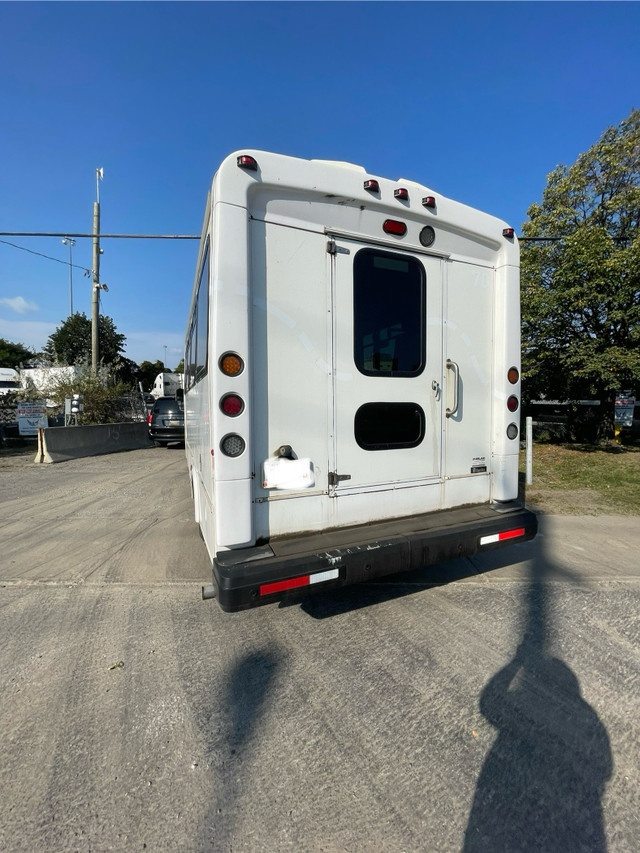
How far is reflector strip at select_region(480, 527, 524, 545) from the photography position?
124 inches

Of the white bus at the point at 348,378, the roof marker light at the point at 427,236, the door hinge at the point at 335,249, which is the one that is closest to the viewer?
the white bus at the point at 348,378

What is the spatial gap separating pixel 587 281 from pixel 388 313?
1001cm

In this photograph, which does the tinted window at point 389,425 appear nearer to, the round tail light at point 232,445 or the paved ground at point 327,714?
the round tail light at point 232,445

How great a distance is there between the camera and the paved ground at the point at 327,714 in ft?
5.54

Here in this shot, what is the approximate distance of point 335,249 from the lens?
9.46 ft

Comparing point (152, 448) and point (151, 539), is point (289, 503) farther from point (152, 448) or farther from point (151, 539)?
point (152, 448)

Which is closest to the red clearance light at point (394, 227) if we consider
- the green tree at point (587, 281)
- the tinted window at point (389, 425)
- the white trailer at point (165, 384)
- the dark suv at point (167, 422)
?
the tinted window at point (389, 425)

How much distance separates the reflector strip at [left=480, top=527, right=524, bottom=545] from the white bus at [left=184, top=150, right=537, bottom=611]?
0.05 feet

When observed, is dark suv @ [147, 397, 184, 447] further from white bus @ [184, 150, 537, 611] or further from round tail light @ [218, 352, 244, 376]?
round tail light @ [218, 352, 244, 376]

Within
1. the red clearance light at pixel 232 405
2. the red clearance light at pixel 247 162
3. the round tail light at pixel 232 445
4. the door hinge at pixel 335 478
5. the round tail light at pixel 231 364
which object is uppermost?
the red clearance light at pixel 247 162

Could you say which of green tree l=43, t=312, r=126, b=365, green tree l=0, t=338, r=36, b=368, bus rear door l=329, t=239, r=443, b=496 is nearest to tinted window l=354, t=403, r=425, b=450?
bus rear door l=329, t=239, r=443, b=496

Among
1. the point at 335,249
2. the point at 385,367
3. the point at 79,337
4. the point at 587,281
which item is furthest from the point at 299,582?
the point at 79,337

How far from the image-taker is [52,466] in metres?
10.9

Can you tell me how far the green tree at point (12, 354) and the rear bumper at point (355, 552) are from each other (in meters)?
67.1
